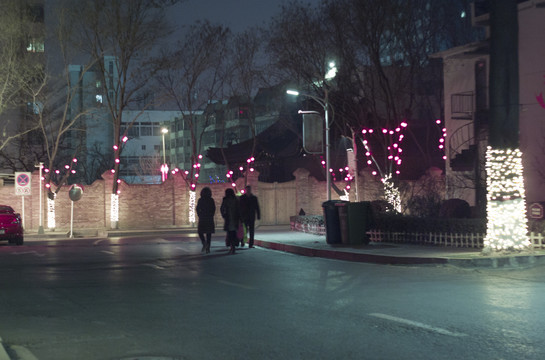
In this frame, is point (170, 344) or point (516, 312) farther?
point (516, 312)

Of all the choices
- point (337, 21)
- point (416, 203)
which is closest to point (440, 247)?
point (416, 203)

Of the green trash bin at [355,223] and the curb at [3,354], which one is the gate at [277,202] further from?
the curb at [3,354]

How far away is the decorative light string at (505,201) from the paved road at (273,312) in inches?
67.5

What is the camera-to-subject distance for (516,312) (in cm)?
922

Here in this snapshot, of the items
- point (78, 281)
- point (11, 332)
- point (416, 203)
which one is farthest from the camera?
point (416, 203)

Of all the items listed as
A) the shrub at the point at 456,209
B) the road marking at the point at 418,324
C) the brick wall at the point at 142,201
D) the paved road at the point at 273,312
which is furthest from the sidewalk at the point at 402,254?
the brick wall at the point at 142,201

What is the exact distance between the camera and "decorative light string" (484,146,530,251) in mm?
16109

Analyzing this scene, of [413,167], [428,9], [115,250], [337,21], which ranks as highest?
[428,9]

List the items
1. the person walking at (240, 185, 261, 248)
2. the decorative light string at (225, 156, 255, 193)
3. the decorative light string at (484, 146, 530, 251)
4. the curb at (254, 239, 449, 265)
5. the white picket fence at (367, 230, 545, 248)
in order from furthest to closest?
the decorative light string at (225, 156, 255, 193) → the person walking at (240, 185, 261, 248) → the white picket fence at (367, 230, 545, 248) → the decorative light string at (484, 146, 530, 251) → the curb at (254, 239, 449, 265)

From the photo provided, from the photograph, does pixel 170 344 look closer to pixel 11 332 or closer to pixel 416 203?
pixel 11 332

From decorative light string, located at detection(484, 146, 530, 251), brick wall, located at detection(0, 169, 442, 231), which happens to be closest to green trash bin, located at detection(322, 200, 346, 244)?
decorative light string, located at detection(484, 146, 530, 251)

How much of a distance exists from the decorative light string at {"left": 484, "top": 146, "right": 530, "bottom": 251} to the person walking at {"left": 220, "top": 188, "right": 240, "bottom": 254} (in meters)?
7.25

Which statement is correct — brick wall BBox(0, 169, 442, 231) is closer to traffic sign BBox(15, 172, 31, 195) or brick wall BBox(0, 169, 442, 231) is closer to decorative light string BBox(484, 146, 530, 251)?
traffic sign BBox(15, 172, 31, 195)

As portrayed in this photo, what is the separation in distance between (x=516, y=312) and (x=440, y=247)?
973 cm
